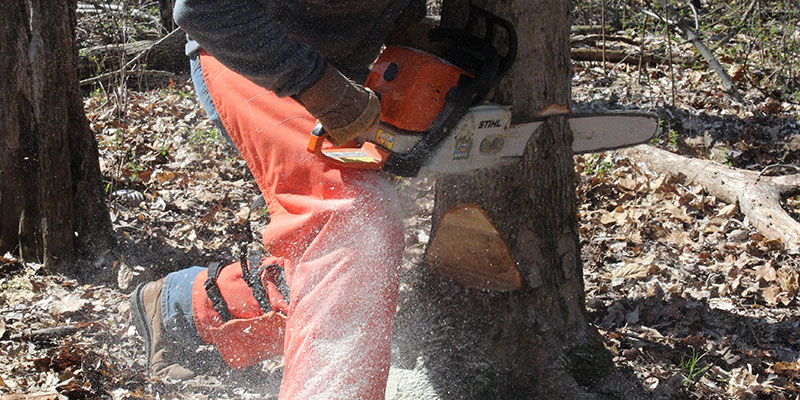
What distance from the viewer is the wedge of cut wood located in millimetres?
2428

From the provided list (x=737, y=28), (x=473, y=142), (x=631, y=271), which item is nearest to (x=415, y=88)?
(x=473, y=142)

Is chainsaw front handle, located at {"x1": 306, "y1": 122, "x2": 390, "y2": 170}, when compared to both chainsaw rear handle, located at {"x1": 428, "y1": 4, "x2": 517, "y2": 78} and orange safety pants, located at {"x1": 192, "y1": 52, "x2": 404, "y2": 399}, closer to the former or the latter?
orange safety pants, located at {"x1": 192, "y1": 52, "x2": 404, "y2": 399}

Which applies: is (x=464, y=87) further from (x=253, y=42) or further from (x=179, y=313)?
(x=179, y=313)

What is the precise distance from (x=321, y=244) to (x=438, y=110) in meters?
0.53

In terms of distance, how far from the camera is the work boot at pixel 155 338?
2736mm

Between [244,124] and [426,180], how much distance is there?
5.86 feet

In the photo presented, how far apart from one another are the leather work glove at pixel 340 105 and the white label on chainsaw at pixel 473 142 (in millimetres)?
257

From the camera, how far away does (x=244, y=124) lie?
235 cm

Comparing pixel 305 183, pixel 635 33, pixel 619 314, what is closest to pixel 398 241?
pixel 305 183

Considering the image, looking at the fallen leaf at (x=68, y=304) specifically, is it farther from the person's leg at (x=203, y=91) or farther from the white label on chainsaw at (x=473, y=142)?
the white label on chainsaw at (x=473, y=142)

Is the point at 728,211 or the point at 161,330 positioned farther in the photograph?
the point at 728,211

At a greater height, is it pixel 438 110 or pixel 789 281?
pixel 438 110

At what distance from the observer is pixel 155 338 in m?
2.76

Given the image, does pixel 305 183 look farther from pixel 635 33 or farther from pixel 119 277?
pixel 635 33
